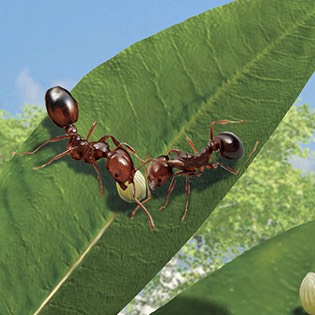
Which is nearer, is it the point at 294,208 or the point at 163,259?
the point at 163,259

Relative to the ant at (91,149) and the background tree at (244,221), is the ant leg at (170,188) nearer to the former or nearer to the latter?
the ant at (91,149)

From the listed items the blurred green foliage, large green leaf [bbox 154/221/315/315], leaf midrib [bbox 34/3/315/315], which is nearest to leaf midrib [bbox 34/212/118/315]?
leaf midrib [bbox 34/3/315/315]

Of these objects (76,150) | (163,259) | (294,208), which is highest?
(76,150)

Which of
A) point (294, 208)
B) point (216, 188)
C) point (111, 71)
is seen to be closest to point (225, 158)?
point (216, 188)

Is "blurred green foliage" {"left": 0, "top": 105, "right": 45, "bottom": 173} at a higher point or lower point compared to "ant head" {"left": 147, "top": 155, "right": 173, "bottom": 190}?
lower

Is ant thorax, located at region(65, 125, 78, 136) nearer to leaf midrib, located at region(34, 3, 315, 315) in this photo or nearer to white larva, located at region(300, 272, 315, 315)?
leaf midrib, located at region(34, 3, 315, 315)

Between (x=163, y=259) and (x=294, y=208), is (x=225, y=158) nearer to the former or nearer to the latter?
(x=163, y=259)

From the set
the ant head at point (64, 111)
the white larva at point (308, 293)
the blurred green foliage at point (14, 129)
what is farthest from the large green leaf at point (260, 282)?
the blurred green foliage at point (14, 129)

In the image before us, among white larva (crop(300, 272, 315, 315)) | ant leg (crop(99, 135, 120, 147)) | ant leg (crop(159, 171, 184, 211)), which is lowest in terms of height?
white larva (crop(300, 272, 315, 315))

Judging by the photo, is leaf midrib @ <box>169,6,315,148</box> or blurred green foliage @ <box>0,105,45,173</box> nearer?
leaf midrib @ <box>169,6,315,148</box>
